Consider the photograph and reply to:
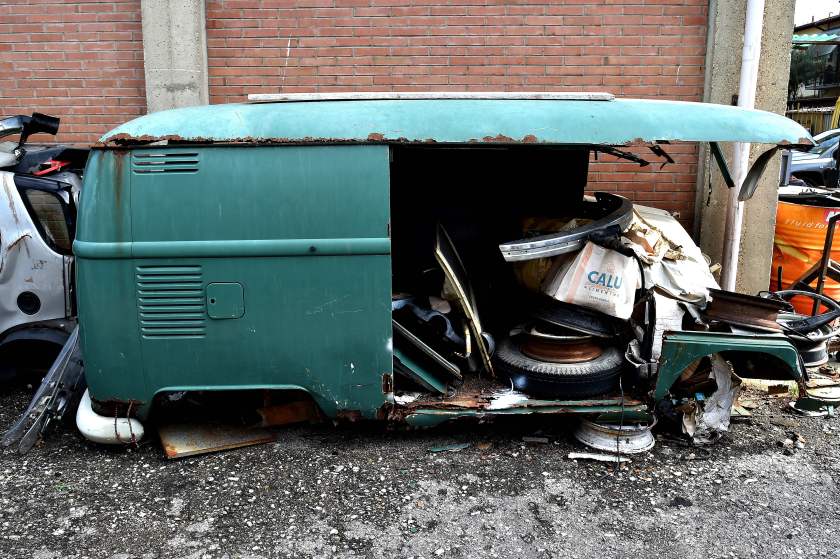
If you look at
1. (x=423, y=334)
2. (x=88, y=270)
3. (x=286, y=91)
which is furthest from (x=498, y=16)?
(x=88, y=270)

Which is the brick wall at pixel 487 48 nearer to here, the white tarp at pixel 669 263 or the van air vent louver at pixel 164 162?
the white tarp at pixel 669 263

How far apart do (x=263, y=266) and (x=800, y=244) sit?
508cm

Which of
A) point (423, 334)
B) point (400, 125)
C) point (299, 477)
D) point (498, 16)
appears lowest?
point (299, 477)

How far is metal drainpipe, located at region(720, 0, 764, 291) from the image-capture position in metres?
5.89

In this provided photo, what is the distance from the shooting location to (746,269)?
6320mm

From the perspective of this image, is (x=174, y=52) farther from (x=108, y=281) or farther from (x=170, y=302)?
(x=170, y=302)

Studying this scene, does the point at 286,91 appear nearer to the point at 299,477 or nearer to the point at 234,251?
the point at 234,251

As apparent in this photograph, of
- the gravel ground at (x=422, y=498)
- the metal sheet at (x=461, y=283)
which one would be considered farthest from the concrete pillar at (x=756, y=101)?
the metal sheet at (x=461, y=283)

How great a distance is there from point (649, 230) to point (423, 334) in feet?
5.27

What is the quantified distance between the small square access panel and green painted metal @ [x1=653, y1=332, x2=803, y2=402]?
237 centimetres

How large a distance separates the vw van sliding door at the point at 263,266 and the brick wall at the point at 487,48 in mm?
3024

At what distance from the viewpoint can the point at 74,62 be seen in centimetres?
651

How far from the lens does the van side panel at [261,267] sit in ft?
11.9

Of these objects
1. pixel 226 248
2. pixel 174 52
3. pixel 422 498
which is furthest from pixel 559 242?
pixel 174 52
